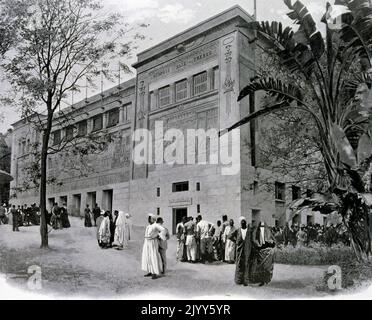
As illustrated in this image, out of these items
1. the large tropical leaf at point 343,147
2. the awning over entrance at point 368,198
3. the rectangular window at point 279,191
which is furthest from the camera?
the rectangular window at point 279,191

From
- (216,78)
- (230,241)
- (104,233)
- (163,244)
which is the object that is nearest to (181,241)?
(163,244)

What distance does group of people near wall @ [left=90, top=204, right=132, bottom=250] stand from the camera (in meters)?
6.36

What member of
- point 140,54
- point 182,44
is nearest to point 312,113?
point 182,44

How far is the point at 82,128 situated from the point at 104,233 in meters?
1.78

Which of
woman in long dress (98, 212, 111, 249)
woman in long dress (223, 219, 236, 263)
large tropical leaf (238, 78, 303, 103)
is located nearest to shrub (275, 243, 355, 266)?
woman in long dress (223, 219, 236, 263)

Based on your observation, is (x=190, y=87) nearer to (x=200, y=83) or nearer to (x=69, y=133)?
(x=200, y=83)

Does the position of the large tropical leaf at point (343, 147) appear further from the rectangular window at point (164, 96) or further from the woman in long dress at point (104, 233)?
the woman in long dress at point (104, 233)

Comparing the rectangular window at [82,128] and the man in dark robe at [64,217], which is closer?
the man in dark robe at [64,217]

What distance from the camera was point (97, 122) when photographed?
722 cm

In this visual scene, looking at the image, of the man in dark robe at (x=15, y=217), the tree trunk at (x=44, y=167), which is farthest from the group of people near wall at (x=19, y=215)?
the tree trunk at (x=44, y=167)

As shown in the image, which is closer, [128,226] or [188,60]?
[128,226]

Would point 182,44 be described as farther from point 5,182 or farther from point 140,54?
point 5,182

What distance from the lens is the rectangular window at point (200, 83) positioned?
6.74m

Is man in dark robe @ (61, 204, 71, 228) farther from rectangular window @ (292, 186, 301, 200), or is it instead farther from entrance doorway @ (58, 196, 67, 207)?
rectangular window @ (292, 186, 301, 200)
